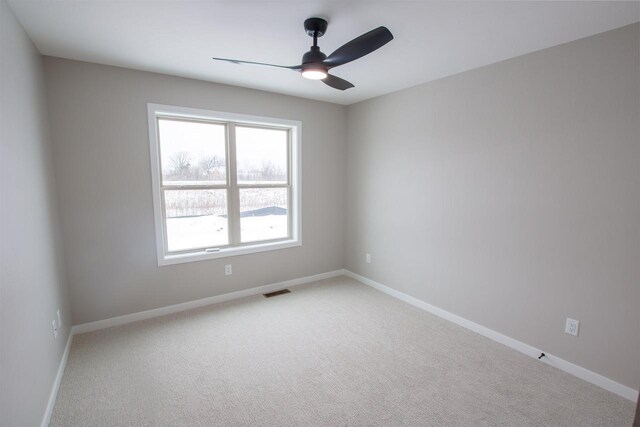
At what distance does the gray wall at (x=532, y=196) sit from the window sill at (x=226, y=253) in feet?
4.72

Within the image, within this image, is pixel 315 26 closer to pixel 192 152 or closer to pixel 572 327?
pixel 192 152

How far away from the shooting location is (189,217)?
340cm

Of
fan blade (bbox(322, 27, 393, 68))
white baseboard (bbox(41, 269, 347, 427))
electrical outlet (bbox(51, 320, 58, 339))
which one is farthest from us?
electrical outlet (bbox(51, 320, 58, 339))

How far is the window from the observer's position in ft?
10.5

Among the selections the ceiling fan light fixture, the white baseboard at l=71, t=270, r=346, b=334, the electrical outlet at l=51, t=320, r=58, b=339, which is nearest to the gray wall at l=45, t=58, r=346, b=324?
the white baseboard at l=71, t=270, r=346, b=334

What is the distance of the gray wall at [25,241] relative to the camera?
56.3 inches

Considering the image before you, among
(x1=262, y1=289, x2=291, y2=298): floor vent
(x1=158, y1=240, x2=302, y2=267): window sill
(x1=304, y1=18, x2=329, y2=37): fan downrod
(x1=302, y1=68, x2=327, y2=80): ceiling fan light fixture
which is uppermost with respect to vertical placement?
(x1=304, y1=18, x2=329, y2=37): fan downrod

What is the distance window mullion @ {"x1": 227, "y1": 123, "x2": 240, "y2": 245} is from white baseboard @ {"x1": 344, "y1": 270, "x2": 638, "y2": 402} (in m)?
2.03

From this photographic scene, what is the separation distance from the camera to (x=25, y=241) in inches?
69.0

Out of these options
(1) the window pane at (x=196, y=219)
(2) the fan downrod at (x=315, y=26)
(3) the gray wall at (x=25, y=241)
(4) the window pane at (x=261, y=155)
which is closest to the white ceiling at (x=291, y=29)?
(2) the fan downrod at (x=315, y=26)

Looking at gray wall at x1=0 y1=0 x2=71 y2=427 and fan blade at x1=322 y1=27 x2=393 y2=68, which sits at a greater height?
fan blade at x1=322 y1=27 x2=393 y2=68

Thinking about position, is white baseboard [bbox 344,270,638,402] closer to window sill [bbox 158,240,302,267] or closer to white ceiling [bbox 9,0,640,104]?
window sill [bbox 158,240,302,267]

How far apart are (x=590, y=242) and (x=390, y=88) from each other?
2346 mm

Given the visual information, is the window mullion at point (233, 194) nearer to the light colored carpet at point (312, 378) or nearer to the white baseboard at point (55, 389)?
the light colored carpet at point (312, 378)
